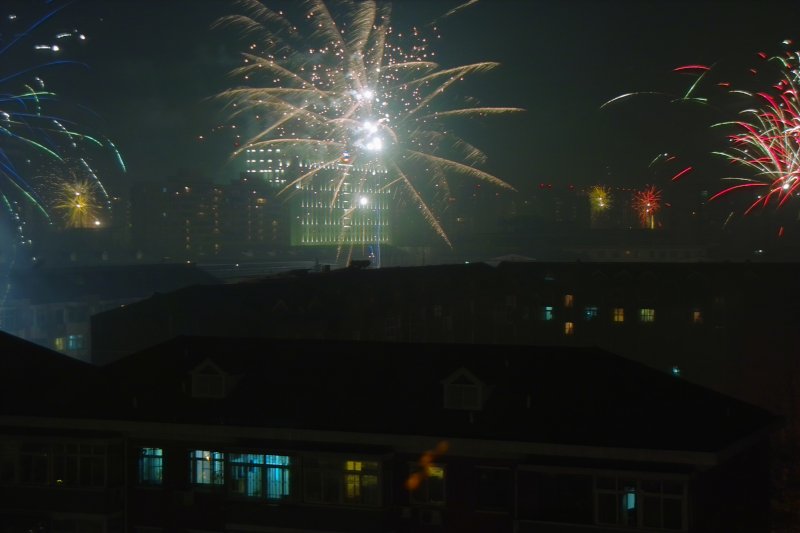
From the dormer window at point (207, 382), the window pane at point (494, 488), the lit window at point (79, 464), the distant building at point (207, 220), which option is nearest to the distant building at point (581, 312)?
the dormer window at point (207, 382)

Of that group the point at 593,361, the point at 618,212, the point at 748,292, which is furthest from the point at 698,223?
the point at 593,361

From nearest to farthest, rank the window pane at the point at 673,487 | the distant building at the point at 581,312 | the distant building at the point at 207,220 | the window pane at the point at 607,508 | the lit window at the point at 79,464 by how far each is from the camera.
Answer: the window pane at the point at 673,487, the window pane at the point at 607,508, the lit window at the point at 79,464, the distant building at the point at 581,312, the distant building at the point at 207,220

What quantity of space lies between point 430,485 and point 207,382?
13.8ft

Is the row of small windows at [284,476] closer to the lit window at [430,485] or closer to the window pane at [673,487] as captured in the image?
the lit window at [430,485]

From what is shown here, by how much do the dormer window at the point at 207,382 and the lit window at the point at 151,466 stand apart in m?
1.10

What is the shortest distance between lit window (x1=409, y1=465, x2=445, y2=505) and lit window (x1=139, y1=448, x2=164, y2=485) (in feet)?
13.7

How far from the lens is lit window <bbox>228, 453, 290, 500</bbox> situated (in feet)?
47.0

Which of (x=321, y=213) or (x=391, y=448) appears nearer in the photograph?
(x=391, y=448)

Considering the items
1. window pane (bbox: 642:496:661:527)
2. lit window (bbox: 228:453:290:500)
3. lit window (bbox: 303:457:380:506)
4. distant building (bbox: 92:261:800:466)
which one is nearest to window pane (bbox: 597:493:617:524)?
window pane (bbox: 642:496:661:527)

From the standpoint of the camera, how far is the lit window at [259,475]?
564 inches

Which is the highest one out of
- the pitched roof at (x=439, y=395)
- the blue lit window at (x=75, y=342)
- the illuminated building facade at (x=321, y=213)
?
the illuminated building facade at (x=321, y=213)

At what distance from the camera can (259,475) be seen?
1448cm

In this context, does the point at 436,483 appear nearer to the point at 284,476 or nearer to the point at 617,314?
the point at 284,476

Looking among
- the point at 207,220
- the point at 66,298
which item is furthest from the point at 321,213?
the point at 66,298
